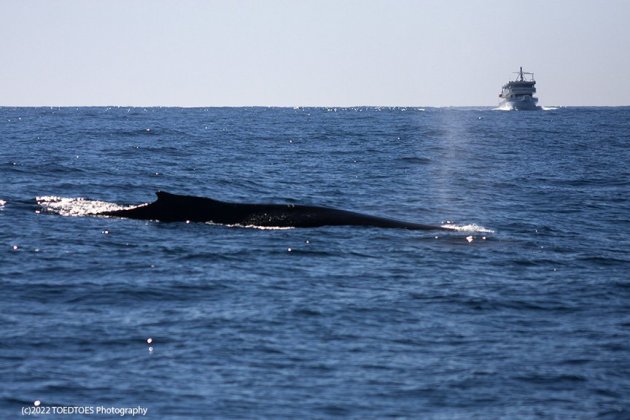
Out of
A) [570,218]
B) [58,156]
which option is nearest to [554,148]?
[58,156]

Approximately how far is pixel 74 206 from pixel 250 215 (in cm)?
538

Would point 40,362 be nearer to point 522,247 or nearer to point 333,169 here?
point 522,247

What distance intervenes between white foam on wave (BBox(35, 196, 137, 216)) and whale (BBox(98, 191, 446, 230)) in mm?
1798

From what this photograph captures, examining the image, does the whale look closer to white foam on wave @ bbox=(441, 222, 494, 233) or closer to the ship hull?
white foam on wave @ bbox=(441, 222, 494, 233)

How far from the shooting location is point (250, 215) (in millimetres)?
22422

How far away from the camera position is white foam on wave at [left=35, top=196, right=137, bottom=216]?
2422 centimetres

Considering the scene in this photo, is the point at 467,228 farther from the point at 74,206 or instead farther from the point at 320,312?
the point at 320,312

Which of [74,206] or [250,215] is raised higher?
[74,206]

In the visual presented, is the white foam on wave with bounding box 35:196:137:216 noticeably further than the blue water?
Yes

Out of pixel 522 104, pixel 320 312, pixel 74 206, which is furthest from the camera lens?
pixel 522 104

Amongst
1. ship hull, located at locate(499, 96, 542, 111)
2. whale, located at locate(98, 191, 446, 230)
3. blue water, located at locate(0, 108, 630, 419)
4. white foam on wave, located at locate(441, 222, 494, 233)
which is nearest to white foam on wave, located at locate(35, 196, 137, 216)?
blue water, located at locate(0, 108, 630, 419)

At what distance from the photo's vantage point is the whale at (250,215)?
72.7 ft

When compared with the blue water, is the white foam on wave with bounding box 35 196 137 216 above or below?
above

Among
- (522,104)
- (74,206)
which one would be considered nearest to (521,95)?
(522,104)
